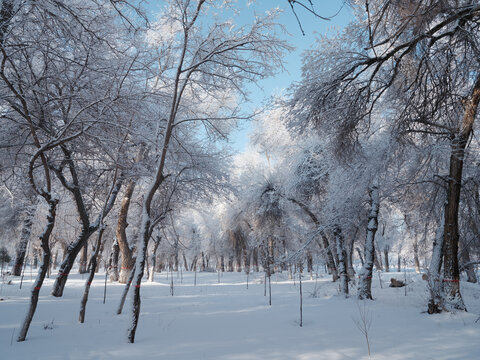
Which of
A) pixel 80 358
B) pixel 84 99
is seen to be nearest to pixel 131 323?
pixel 80 358

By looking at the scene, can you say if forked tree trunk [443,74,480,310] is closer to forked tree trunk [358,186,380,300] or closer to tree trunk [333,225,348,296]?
forked tree trunk [358,186,380,300]

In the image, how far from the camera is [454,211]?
6707mm

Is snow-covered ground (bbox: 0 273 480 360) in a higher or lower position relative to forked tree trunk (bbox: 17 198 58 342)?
lower

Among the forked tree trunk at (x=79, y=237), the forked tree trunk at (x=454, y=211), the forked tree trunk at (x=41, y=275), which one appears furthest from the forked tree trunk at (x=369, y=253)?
the forked tree trunk at (x=41, y=275)

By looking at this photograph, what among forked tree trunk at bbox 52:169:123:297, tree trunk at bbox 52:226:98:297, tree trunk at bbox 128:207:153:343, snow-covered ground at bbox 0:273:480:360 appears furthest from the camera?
tree trunk at bbox 52:226:98:297

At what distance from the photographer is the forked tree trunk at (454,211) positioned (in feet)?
20.7

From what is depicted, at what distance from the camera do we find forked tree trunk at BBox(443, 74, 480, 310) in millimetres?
6301

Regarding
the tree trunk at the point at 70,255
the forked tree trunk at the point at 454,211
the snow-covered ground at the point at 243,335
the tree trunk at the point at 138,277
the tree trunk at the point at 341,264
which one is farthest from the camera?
the tree trunk at the point at 341,264

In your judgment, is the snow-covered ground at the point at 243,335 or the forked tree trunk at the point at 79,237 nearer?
the snow-covered ground at the point at 243,335

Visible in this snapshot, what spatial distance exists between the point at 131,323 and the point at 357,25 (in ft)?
22.6

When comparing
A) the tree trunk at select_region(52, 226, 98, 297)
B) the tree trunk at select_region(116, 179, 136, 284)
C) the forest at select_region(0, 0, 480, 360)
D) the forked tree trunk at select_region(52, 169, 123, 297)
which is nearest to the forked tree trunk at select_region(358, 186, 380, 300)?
the forest at select_region(0, 0, 480, 360)

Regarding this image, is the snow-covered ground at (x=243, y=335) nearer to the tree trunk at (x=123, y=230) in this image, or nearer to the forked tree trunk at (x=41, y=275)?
the forked tree trunk at (x=41, y=275)

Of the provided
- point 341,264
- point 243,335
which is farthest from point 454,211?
point 243,335

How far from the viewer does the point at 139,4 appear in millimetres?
4332
